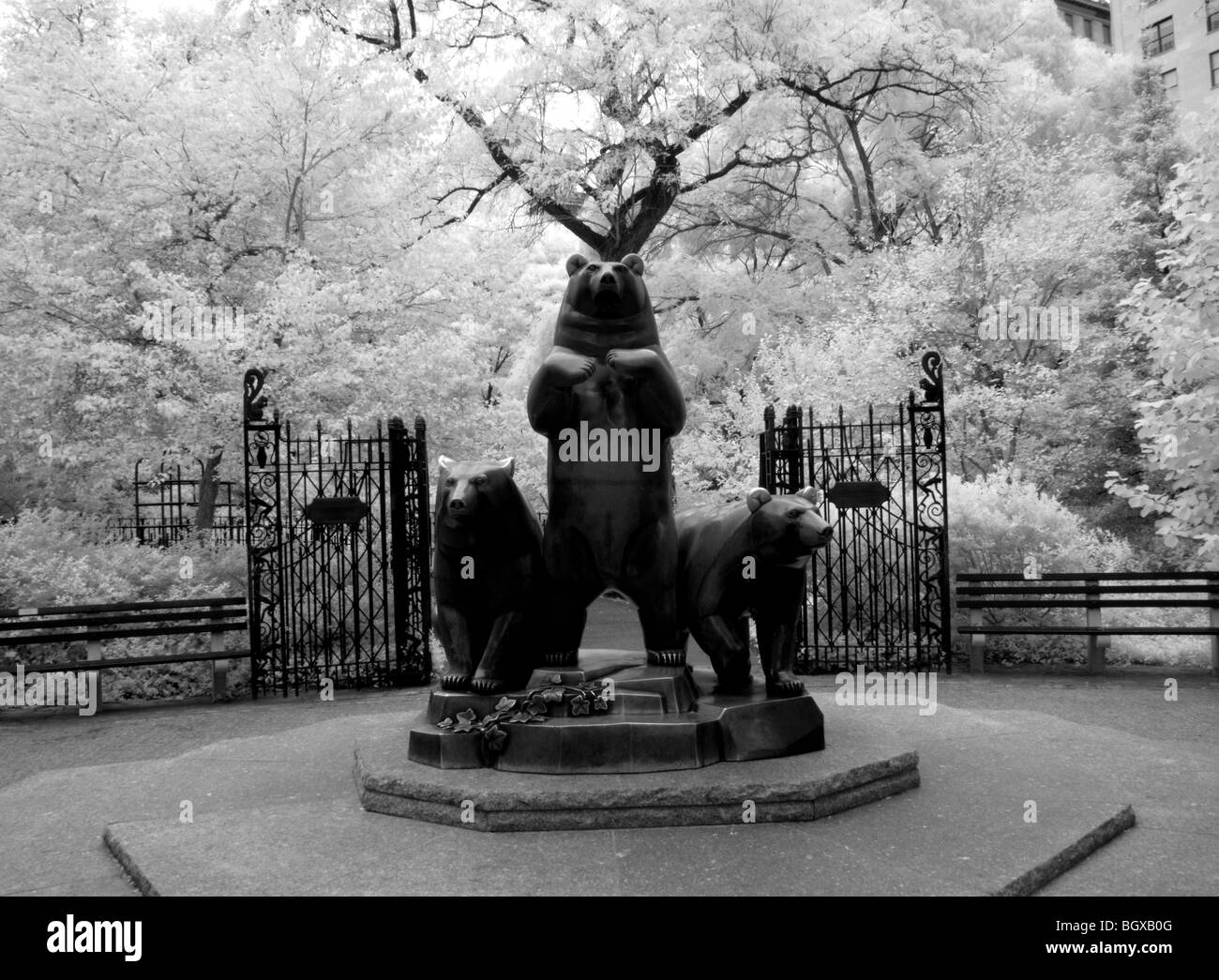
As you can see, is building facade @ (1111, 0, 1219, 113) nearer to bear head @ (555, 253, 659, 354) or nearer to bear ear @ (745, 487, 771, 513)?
bear head @ (555, 253, 659, 354)

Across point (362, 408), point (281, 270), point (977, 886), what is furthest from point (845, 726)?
point (281, 270)

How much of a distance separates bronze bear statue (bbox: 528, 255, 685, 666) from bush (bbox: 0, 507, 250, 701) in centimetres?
625

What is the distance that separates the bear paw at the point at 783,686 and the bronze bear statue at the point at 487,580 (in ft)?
4.56

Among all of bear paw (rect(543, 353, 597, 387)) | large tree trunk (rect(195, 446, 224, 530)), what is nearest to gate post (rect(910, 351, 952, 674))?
bear paw (rect(543, 353, 597, 387))

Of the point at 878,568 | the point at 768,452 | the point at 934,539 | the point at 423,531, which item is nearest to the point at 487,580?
the point at 423,531

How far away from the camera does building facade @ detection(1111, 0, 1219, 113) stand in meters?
35.5

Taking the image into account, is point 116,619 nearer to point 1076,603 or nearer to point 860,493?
point 860,493

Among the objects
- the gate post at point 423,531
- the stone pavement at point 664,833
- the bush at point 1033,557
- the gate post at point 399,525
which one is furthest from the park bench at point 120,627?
the bush at point 1033,557

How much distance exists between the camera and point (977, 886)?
3.62m

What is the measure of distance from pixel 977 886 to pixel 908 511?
9038 millimetres

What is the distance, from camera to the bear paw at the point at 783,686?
16.7 feet

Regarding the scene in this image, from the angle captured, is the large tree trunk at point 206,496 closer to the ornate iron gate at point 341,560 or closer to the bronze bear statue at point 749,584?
the ornate iron gate at point 341,560

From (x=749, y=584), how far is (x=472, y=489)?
1.64 metres
